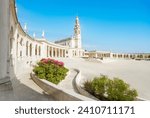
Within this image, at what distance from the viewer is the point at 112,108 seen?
5.02 metres

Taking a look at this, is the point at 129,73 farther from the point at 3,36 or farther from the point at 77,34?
the point at 77,34

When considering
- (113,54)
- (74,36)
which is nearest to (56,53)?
(74,36)

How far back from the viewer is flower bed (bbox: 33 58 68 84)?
13273 mm

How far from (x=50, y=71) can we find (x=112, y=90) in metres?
5.12

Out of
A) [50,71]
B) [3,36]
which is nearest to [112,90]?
[50,71]

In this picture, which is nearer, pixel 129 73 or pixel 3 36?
pixel 3 36

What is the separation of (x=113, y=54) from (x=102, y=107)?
5000 inches

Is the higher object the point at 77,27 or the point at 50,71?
the point at 77,27

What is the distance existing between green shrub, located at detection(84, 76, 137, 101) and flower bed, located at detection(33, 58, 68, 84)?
3.42 m

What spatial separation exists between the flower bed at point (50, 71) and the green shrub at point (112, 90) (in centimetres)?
342

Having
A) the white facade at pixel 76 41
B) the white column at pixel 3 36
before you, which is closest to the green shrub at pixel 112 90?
the white column at pixel 3 36

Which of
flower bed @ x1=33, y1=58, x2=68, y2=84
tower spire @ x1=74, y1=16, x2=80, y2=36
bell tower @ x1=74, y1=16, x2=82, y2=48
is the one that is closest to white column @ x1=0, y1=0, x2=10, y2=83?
flower bed @ x1=33, y1=58, x2=68, y2=84

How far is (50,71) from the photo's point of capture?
523 inches

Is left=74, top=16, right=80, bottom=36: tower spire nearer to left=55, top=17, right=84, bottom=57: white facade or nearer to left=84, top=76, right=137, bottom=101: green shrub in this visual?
left=55, top=17, right=84, bottom=57: white facade
